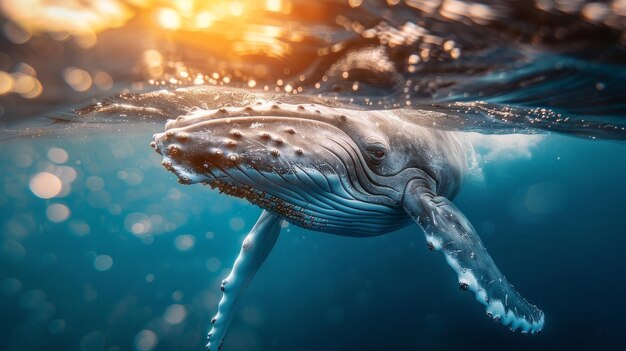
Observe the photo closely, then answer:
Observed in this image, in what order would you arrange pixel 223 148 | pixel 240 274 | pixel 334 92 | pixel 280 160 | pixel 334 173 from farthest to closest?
pixel 240 274 → pixel 334 92 → pixel 334 173 → pixel 280 160 → pixel 223 148

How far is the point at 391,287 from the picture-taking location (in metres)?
26.4

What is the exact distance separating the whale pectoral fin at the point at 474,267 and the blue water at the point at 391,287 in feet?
39.6

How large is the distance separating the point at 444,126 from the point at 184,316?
118 ft

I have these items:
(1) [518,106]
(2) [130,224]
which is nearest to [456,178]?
(1) [518,106]

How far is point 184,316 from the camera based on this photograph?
120ft

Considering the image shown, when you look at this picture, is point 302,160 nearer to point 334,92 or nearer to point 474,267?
point 474,267

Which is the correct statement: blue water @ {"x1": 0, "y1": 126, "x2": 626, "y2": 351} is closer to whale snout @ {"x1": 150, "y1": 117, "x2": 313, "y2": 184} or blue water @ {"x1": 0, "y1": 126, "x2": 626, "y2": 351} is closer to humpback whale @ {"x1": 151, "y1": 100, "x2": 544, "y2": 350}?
humpback whale @ {"x1": 151, "y1": 100, "x2": 544, "y2": 350}

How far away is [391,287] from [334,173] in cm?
2432

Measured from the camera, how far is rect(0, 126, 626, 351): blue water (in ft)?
75.5

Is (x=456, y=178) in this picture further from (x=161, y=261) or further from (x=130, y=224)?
(x=130, y=224)

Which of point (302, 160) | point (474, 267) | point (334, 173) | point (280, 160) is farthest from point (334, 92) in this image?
point (474, 267)

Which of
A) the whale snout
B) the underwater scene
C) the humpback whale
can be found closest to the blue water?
the underwater scene

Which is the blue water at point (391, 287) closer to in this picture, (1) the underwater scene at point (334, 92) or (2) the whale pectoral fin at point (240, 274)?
(1) the underwater scene at point (334, 92)

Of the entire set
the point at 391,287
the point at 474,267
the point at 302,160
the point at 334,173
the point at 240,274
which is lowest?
the point at 391,287
